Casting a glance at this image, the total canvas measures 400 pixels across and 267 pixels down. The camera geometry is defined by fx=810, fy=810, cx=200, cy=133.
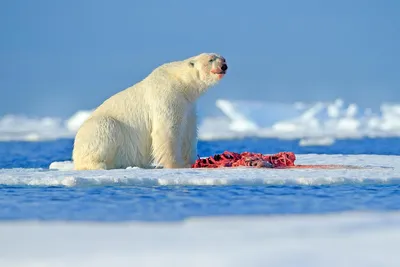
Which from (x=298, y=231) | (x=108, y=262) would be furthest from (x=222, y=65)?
(x=108, y=262)

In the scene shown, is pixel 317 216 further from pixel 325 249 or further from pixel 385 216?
pixel 325 249

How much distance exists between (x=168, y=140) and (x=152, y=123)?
367 millimetres

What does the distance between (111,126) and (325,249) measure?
4834 millimetres

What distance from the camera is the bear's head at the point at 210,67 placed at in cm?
931

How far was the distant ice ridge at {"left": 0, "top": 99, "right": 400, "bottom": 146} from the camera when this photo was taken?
115 feet

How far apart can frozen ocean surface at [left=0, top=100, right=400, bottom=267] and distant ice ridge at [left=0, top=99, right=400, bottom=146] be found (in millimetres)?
23787

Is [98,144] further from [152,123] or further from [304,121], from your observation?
[304,121]

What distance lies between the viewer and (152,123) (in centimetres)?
941

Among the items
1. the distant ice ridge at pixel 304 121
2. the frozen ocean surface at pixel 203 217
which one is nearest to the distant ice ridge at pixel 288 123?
the distant ice ridge at pixel 304 121

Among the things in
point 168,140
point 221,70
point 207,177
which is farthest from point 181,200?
point 221,70

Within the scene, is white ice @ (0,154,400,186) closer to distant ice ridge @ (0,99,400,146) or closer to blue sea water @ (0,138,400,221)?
blue sea water @ (0,138,400,221)

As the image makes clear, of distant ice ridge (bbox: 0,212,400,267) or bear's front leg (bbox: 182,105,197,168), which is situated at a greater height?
bear's front leg (bbox: 182,105,197,168)

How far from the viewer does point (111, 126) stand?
30.5ft

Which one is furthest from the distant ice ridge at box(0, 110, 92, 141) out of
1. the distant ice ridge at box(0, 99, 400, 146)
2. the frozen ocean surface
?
the frozen ocean surface
